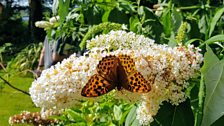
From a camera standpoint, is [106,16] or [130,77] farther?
[106,16]

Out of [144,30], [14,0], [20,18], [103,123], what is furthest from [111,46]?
[14,0]

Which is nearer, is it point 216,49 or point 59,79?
point 59,79

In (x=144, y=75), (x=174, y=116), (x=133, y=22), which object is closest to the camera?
(x=144, y=75)

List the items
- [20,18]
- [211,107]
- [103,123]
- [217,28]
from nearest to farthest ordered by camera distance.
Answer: [211,107] → [217,28] → [103,123] → [20,18]

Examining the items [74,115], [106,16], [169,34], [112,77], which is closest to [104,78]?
[112,77]

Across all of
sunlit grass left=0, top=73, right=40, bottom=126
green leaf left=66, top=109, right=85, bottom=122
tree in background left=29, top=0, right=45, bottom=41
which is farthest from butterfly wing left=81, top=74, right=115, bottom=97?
tree in background left=29, top=0, right=45, bottom=41

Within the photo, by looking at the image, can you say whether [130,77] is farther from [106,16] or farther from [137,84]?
[106,16]

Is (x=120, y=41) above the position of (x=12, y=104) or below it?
above

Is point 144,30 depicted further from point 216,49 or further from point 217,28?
point 217,28

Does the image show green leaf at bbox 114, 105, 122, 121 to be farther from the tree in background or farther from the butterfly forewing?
the tree in background
